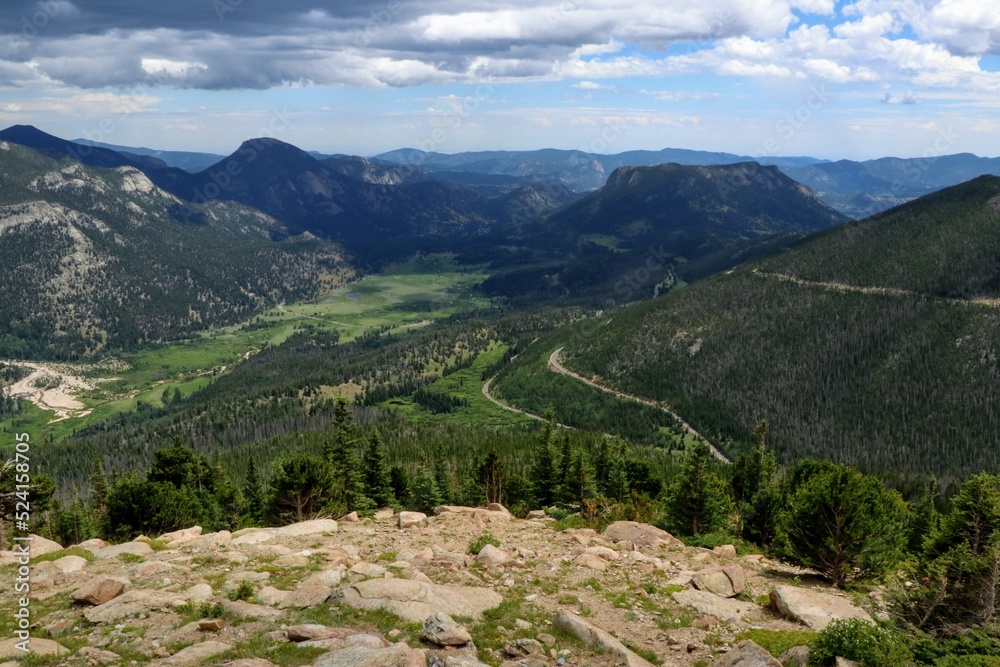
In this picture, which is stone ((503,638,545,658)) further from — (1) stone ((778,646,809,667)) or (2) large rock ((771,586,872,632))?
(2) large rock ((771,586,872,632))

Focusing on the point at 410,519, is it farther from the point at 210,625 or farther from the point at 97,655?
the point at 97,655

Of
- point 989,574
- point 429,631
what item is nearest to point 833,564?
point 989,574

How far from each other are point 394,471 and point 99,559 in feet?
179

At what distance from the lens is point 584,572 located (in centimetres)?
4734

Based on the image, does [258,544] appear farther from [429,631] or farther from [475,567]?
[429,631]

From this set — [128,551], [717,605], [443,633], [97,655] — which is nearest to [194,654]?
[97,655]

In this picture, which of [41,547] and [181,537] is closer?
[41,547]

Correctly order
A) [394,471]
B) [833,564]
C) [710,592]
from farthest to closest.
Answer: [394,471]
[833,564]
[710,592]

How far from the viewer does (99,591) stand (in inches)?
1539

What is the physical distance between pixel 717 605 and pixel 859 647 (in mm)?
12822

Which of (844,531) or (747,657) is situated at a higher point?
(747,657)

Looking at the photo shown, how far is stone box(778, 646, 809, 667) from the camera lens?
31.9 metres

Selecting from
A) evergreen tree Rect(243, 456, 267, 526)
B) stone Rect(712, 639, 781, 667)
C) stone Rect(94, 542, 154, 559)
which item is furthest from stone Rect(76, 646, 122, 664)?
evergreen tree Rect(243, 456, 267, 526)

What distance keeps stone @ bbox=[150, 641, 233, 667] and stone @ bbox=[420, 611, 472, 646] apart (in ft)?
31.5
